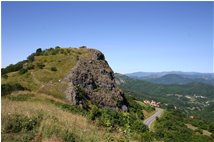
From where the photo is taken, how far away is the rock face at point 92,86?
4728 cm

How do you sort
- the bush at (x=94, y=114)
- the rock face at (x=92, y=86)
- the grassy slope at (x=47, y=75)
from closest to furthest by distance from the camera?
the bush at (x=94, y=114), the grassy slope at (x=47, y=75), the rock face at (x=92, y=86)

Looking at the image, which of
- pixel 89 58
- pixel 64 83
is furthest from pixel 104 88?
pixel 64 83

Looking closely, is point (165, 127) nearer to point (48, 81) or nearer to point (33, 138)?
point (48, 81)

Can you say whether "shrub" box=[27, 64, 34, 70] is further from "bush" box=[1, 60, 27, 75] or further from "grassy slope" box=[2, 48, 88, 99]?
"bush" box=[1, 60, 27, 75]

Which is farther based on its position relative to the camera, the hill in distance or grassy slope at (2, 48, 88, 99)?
grassy slope at (2, 48, 88, 99)

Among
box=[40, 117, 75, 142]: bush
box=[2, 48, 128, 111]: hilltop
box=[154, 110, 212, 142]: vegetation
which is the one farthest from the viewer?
box=[154, 110, 212, 142]: vegetation

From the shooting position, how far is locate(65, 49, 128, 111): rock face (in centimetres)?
4728

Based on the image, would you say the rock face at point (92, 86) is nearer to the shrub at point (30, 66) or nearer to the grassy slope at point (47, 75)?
the grassy slope at point (47, 75)

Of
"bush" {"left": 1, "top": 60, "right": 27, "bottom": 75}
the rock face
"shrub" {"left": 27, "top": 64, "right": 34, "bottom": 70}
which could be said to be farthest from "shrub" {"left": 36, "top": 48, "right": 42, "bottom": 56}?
"shrub" {"left": 27, "top": 64, "right": 34, "bottom": 70}

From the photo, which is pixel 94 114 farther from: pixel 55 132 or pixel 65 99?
pixel 55 132

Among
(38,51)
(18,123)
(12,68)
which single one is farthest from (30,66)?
(18,123)

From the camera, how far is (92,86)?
56.8m

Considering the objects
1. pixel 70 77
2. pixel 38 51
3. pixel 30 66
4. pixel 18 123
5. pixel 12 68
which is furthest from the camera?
pixel 38 51

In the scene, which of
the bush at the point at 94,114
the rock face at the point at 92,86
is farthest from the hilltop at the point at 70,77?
the bush at the point at 94,114
